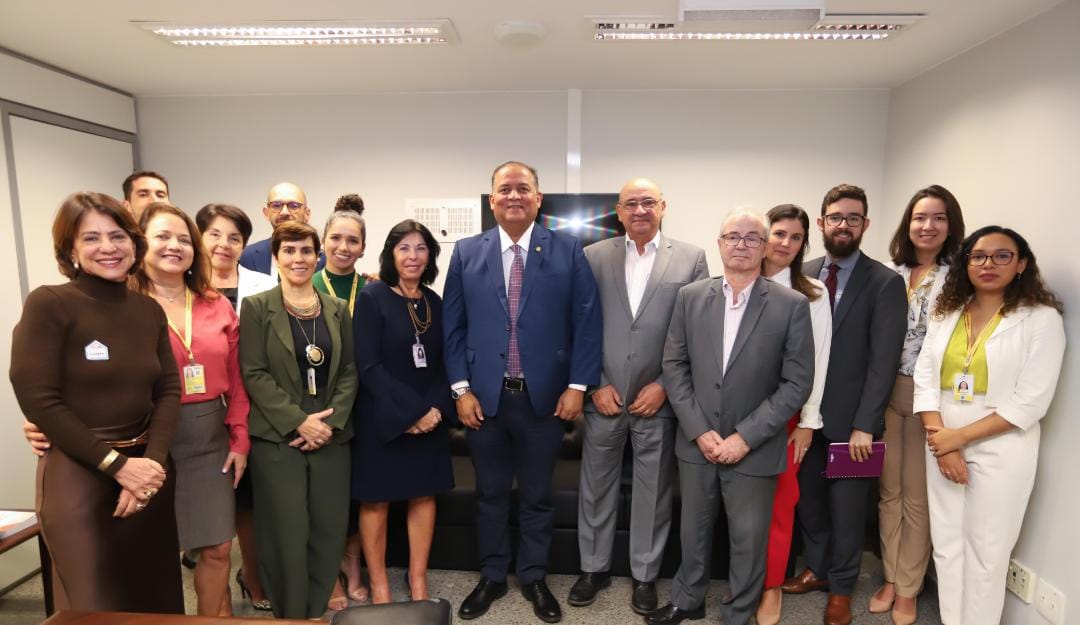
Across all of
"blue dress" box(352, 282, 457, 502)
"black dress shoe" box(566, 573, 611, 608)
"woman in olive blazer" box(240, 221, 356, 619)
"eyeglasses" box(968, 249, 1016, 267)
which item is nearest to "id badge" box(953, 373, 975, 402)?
"eyeglasses" box(968, 249, 1016, 267)

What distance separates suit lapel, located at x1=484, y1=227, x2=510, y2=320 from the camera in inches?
94.9

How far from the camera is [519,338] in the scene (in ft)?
7.89

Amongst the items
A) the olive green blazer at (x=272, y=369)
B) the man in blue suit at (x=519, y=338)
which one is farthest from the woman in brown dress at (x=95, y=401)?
the man in blue suit at (x=519, y=338)

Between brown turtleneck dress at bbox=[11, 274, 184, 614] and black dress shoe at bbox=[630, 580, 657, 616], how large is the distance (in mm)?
1942

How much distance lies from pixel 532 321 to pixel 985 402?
1.87 meters

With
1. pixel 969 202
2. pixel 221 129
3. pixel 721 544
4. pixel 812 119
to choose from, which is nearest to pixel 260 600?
pixel 721 544

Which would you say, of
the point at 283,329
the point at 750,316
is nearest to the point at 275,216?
the point at 283,329

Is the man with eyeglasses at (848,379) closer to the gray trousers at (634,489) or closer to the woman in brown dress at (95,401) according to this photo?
the gray trousers at (634,489)

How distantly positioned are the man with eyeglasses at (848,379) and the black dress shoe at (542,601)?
1.23 m

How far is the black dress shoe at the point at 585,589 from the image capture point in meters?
2.64

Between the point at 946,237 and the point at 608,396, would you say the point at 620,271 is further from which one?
the point at 946,237

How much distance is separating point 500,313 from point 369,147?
2800 millimetres

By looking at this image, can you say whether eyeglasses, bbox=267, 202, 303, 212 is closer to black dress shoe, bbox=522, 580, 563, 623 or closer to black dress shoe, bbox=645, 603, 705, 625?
black dress shoe, bbox=522, 580, 563, 623

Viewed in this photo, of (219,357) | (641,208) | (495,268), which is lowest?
(219,357)
